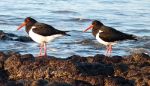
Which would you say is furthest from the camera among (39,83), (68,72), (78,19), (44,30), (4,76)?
(78,19)

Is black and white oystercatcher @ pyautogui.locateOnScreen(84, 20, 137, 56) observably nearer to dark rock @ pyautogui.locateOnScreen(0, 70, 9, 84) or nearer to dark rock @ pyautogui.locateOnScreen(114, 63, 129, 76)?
dark rock @ pyautogui.locateOnScreen(114, 63, 129, 76)

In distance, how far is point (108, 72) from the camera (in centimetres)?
870

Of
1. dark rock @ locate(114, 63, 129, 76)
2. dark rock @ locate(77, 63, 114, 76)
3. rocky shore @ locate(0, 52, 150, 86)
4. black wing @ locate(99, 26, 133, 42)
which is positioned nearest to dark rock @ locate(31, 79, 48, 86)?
rocky shore @ locate(0, 52, 150, 86)

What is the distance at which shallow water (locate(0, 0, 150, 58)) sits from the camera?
15023mm

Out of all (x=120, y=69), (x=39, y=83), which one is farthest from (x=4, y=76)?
(x=120, y=69)

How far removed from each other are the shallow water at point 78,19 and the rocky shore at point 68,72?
4.60 metres

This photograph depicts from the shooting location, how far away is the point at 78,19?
2119 centimetres

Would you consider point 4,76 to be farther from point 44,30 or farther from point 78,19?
point 78,19

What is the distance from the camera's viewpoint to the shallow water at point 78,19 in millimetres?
15023

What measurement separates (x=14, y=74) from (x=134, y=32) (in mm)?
10200

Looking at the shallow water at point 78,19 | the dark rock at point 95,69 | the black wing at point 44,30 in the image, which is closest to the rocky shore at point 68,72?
the dark rock at point 95,69

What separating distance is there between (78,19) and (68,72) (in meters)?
12.9

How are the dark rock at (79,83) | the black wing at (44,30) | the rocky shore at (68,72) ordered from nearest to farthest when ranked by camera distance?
the dark rock at (79,83)
the rocky shore at (68,72)
the black wing at (44,30)

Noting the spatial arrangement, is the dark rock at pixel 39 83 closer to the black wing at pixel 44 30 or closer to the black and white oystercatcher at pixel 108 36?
the black wing at pixel 44 30
